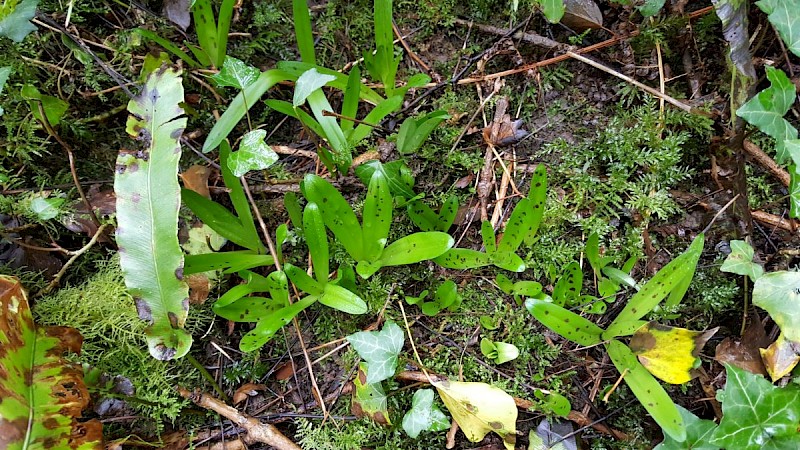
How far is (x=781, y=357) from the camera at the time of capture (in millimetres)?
1493

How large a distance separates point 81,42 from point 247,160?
2.92ft

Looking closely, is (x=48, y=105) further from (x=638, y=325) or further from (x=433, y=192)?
(x=638, y=325)

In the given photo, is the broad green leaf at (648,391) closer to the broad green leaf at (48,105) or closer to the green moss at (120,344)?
the green moss at (120,344)

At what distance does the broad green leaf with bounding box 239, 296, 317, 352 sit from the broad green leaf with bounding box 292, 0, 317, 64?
0.91 m

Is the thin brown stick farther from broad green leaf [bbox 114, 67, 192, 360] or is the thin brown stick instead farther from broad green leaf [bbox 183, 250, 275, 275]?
broad green leaf [bbox 183, 250, 275, 275]

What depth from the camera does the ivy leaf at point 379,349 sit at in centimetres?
154

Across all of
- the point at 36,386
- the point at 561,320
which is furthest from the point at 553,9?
the point at 36,386

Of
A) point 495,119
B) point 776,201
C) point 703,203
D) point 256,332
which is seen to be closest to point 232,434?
point 256,332

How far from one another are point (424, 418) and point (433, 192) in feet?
2.54

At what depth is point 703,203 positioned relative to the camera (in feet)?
5.77

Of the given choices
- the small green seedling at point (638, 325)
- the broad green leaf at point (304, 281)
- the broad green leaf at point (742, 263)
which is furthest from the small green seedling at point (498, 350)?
the broad green leaf at point (742, 263)

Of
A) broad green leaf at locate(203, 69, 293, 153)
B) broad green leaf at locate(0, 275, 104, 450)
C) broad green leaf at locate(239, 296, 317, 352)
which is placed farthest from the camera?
broad green leaf at locate(203, 69, 293, 153)

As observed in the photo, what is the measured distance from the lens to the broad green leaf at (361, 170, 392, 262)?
1617mm

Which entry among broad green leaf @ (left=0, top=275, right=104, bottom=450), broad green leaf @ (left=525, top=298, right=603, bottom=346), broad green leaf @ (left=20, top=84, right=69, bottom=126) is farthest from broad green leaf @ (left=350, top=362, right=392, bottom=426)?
broad green leaf @ (left=20, top=84, right=69, bottom=126)
